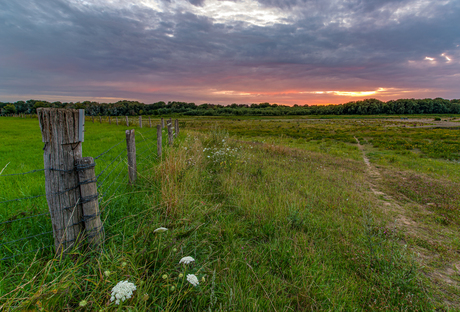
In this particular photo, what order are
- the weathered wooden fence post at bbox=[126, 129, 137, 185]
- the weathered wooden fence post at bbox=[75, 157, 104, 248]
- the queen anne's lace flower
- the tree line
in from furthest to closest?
the tree line
the weathered wooden fence post at bbox=[126, 129, 137, 185]
the weathered wooden fence post at bbox=[75, 157, 104, 248]
the queen anne's lace flower

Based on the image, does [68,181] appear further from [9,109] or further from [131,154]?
[9,109]

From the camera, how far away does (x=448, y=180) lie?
7832 mm

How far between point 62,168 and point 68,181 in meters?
0.15

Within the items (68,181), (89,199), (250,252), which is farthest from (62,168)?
(250,252)

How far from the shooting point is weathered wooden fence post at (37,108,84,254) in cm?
199

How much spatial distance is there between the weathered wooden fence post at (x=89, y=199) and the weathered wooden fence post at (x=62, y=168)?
58 millimetres

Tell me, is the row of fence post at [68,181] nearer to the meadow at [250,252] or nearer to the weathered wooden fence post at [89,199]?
the weathered wooden fence post at [89,199]

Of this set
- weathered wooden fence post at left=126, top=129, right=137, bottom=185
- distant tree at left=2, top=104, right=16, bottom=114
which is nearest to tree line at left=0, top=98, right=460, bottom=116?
distant tree at left=2, top=104, right=16, bottom=114

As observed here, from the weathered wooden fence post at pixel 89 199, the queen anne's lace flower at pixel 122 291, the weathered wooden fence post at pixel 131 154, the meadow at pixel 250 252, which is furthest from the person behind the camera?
the weathered wooden fence post at pixel 131 154

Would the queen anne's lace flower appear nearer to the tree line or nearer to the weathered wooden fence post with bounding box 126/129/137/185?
the weathered wooden fence post with bounding box 126/129/137/185

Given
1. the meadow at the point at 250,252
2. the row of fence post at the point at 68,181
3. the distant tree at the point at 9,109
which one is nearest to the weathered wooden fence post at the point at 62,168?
the row of fence post at the point at 68,181

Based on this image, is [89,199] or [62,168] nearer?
[62,168]

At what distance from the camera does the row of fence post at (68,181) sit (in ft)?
6.57

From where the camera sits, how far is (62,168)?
2080 mm
